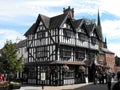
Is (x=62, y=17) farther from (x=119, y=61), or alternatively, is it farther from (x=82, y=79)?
(x=119, y=61)

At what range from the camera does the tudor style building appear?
41.3 metres

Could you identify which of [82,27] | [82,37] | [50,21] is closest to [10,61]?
[50,21]

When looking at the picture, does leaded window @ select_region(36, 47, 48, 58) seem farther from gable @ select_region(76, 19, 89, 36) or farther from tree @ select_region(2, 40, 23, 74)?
gable @ select_region(76, 19, 89, 36)

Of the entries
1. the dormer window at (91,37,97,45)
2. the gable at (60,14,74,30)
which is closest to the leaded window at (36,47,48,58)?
the gable at (60,14,74,30)

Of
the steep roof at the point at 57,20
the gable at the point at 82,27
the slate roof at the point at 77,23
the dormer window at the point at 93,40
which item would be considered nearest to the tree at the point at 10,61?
the steep roof at the point at 57,20

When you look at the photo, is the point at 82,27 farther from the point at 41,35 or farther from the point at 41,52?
the point at 41,52

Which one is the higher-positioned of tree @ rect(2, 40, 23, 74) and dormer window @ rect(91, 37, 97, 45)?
dormer window @ rect(91, 37, 97, 45)

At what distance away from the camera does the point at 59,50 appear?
4166 centimetres

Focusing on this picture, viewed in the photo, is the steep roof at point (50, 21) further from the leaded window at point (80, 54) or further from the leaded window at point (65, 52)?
the leaded window at point (80, 54)

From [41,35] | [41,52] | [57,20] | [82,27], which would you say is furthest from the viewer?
[82,27]

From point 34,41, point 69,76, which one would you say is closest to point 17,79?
point 34,41

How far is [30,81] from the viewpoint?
45531 millimetres

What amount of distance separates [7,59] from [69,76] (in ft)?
32.6

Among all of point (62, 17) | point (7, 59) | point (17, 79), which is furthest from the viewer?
point (17, 79)
